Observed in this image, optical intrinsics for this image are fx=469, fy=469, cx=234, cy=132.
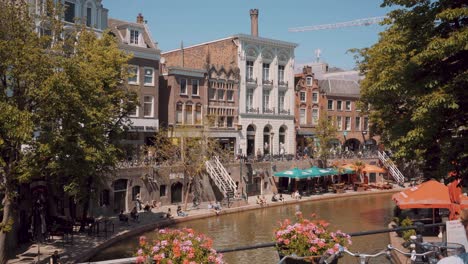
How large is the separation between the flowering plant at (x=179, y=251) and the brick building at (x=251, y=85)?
1722 inches

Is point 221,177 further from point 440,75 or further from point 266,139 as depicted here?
point 440,75

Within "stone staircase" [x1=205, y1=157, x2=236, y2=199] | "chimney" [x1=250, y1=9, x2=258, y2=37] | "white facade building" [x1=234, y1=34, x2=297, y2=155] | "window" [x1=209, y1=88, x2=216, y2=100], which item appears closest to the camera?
"stone staircase" [x1=205, y1=157, x2=236, y2=199]

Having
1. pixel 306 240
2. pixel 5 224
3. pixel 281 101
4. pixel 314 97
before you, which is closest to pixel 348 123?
pixel 314 97

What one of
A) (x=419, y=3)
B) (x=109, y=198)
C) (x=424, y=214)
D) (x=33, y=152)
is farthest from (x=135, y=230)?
(x=419, y=3)

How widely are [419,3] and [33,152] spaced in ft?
53.2

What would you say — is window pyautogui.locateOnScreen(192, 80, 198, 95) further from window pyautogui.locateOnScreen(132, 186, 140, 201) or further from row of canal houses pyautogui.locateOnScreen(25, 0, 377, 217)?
window pyautogui.locateOnScreen(132, 186, 140, 201)

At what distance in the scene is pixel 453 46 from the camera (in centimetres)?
1238

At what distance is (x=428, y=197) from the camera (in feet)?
77.8

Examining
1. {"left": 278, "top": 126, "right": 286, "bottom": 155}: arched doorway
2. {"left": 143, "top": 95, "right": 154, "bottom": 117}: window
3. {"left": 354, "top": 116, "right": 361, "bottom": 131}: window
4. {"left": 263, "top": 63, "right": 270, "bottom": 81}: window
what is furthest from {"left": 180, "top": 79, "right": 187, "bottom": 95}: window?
{"left": 354, "top": 116, "right": 361, "bottom": 131}: window

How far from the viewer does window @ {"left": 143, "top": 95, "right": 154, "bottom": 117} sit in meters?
45.0

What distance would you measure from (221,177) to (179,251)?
1470 inches

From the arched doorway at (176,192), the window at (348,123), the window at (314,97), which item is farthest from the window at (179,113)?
the window at (348,123)

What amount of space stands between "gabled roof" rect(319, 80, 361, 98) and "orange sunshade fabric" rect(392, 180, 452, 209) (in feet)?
143

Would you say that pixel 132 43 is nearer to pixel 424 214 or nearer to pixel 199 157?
pixel 199 157
